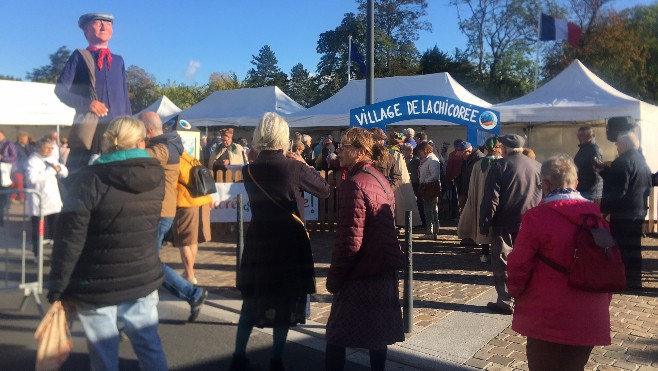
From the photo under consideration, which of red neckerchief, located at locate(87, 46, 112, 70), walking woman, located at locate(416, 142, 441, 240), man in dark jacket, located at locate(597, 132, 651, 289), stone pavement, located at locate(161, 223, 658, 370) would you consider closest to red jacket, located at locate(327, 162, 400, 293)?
stone pavement, located at locate(161, 223, 658, 370)

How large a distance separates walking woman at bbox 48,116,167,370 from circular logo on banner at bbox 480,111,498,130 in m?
7.17

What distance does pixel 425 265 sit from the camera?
8.26m

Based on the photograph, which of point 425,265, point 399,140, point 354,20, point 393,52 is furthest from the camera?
point 399,140

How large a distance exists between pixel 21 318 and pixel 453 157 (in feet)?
30.2

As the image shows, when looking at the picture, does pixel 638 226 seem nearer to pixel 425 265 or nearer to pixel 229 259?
pixel 425 265

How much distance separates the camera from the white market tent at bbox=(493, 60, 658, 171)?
1277 cm

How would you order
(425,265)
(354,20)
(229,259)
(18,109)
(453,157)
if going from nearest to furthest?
(18,109), (354,20), (229,259), (425,265), (453,157)

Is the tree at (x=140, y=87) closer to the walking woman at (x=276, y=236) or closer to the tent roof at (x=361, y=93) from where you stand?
the walking woman at (x=276, y=236)

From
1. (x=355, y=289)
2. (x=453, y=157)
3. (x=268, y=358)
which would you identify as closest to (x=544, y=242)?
(x=355, y=289)

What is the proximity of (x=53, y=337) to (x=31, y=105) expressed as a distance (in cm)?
132

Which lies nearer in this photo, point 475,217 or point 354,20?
point 354,20

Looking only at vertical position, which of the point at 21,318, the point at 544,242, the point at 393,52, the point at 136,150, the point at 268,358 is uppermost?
the point at 393,52

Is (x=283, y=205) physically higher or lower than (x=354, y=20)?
lower

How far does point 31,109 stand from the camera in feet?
6.10
